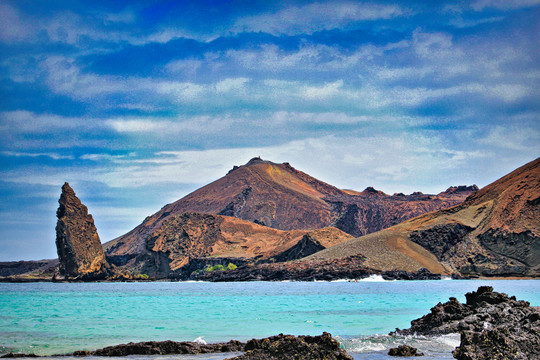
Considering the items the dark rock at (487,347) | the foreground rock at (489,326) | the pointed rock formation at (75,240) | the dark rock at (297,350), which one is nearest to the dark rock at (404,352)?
the foreground rock at (489,326)

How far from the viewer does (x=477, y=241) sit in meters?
137

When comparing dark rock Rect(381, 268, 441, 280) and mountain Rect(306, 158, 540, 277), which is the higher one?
mountain Rect(306, 158, 540, 277)

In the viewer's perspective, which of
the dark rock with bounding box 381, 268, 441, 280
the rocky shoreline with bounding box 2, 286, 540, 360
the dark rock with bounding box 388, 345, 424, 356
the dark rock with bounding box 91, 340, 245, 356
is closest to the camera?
the rocky shoreline with bounding box 2, 286, 540, 360

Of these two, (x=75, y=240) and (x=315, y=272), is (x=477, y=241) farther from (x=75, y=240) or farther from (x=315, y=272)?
(x=75, y=240)

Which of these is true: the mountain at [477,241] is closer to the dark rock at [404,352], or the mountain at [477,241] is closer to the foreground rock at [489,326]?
the foreground rock at [489,326]

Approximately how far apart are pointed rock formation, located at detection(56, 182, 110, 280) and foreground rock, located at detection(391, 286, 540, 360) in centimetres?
13154

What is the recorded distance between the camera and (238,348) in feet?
67.2

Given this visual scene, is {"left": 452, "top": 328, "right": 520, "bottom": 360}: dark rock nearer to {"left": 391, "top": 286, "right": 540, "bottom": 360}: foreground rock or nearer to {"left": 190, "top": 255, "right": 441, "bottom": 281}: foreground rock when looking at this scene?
A: {"left": 391, "top": 286, "right": 540, "bottom": 360}: foreground rock

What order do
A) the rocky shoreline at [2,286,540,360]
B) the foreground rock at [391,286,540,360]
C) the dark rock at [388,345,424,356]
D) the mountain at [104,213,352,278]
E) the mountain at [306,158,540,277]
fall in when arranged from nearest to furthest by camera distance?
the rocky shoreline at [2,286,540,360], the foreground rock at [391,286,540,360], the dark rock at [388,345,424,356], the mountain at [306,158,540,277], the mountain at [104,213,352,278]

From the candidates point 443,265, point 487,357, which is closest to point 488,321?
point 487,357

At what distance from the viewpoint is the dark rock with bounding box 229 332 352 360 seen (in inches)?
597

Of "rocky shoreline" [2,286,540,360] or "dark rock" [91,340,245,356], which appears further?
"dark rock" [91,340,245,356]

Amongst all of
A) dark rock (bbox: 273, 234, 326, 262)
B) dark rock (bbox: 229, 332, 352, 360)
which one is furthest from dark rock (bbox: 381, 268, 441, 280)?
dark rock (bbox: 229, 332, 352, 360)

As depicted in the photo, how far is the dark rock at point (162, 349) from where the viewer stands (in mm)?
19453
